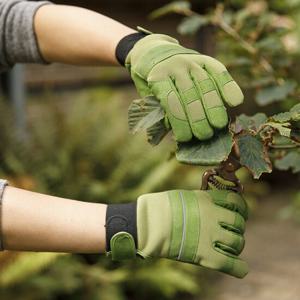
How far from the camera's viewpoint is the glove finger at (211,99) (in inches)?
41.8

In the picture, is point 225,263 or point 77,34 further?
point 77,34

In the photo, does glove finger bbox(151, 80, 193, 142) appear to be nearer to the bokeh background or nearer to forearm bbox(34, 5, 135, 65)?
forearm bbox(34, 5, 135, 65)

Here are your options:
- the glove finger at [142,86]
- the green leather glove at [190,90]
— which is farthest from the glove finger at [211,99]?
the glove finger at [142,86]

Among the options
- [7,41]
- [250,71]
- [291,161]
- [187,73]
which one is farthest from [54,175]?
[187,73]

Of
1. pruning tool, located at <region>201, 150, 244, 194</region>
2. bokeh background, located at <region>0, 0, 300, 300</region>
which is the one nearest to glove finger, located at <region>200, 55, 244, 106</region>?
pruning tool, located at <region>201, 150, 244, 194</region>

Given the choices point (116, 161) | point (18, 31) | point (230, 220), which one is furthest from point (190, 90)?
point (116, 161)

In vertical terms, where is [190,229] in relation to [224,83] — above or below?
below

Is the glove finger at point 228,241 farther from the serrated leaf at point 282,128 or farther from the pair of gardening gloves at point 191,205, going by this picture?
the serrated leaf at point 282,128

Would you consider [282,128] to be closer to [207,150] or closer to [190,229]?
[207,150]

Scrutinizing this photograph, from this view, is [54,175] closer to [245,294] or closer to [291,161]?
[245,294]

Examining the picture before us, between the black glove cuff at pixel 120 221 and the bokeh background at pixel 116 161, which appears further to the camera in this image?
the bokeh background at pixel 116 161

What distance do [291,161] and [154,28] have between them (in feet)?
13.2

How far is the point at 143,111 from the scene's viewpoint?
1.12m

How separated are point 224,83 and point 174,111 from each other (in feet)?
0.35
